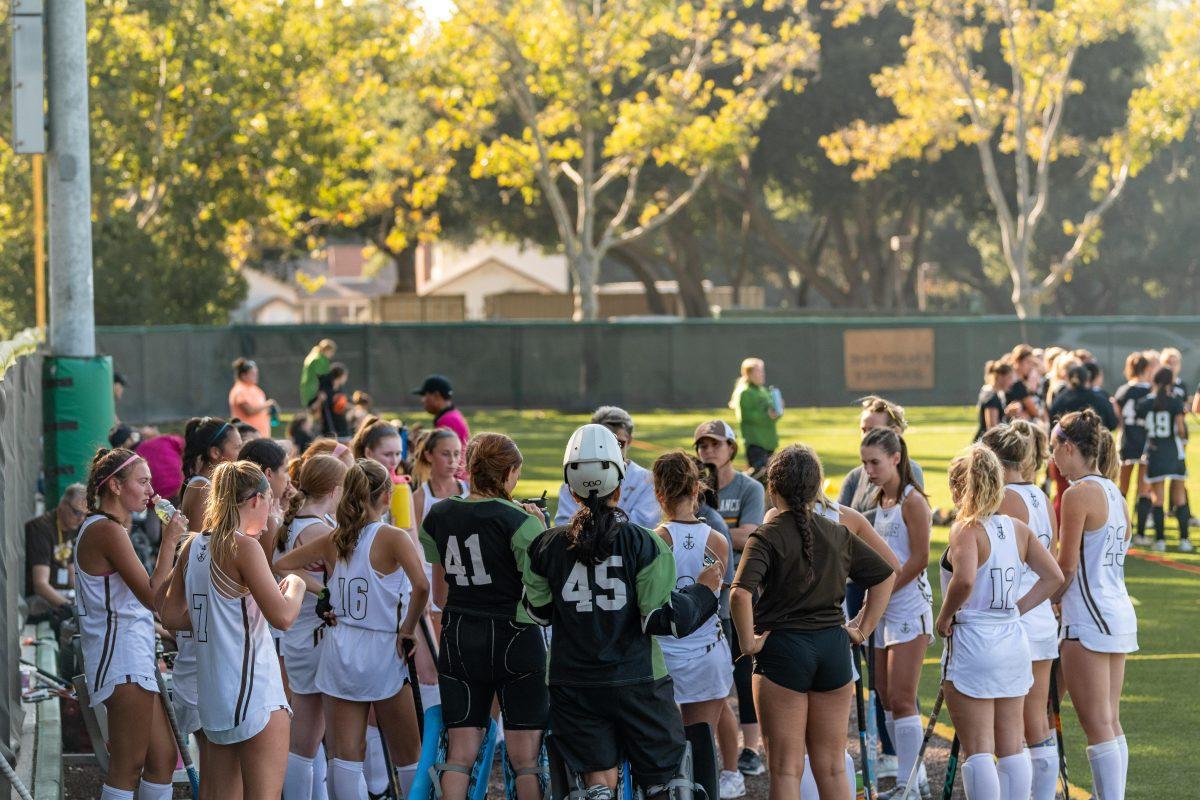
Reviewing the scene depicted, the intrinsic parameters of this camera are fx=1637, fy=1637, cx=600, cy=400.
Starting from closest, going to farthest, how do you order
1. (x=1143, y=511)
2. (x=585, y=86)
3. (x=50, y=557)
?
1. (x=50, y=557)
2. (x=1143, y=511)
3. (x=585, y=86)

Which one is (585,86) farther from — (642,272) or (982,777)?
(982,777)

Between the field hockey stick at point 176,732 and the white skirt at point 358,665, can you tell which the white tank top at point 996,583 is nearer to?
the white skirt at point 358,665

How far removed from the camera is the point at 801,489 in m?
6.25

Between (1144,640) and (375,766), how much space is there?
21.5 ft

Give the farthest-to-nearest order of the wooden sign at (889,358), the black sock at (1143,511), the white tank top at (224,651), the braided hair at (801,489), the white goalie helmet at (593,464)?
the wooden sign at (889,358) → the black sock at (1143,511) → the braided hair at (801,489) → the white tank top at (224,651) → the white goalie helmet at (593,464)

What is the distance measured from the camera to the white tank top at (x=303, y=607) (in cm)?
730

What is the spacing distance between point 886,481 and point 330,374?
14.0 metres

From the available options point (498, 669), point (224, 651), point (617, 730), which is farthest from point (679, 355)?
point (617, 730)

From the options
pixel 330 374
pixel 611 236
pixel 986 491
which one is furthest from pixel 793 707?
pixel 611 236

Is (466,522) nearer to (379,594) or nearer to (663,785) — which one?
(379,594)

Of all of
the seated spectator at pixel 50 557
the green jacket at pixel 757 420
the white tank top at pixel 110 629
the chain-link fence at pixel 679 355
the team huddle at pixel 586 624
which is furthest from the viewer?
the chain-link fence at pixel 679 355

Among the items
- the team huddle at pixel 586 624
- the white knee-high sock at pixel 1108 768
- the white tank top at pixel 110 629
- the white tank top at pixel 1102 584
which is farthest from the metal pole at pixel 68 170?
the white knee-high sock at pixel 1108 768

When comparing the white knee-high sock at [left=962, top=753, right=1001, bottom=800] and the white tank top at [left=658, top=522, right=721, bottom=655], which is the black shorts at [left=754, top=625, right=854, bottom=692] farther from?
the white knee-high sock at [left=962, top=753, right=1001, bottom=800]

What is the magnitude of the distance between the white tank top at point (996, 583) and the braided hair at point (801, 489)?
0.84 metres
